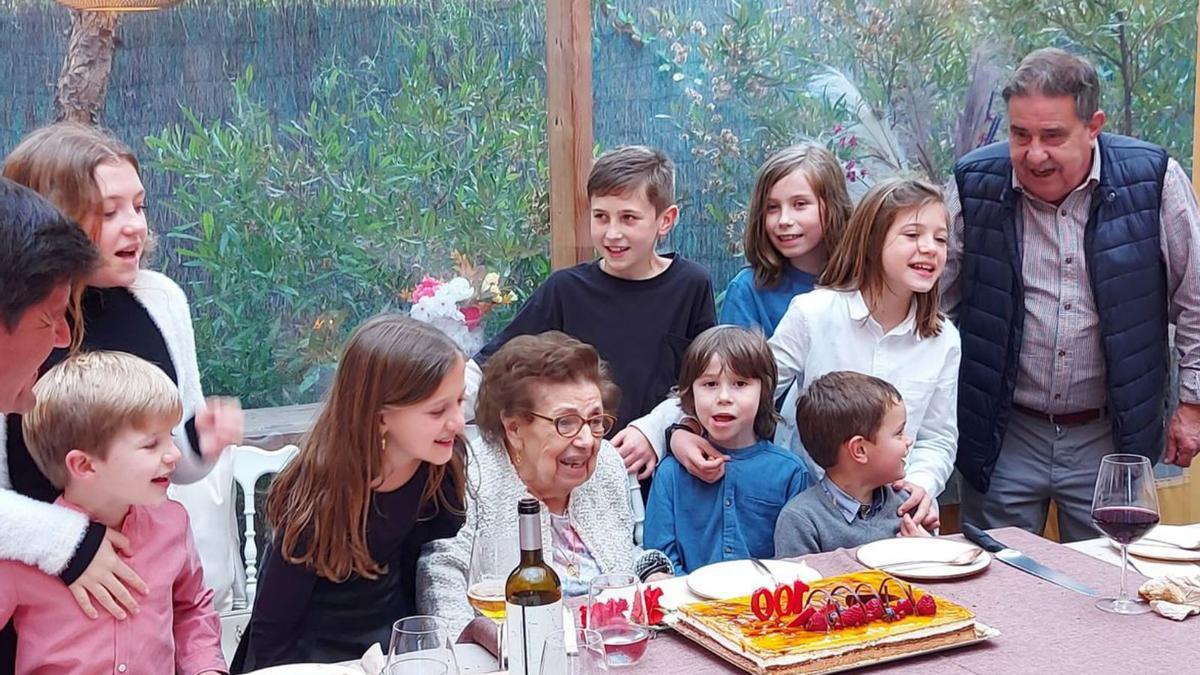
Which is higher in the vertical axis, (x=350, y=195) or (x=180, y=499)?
(x=350, y=195)

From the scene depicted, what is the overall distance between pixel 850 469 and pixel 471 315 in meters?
1.20

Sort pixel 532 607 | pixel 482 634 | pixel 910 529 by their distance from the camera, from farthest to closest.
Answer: pixel 910 529 → pixel 482 634 → pixel 532 607

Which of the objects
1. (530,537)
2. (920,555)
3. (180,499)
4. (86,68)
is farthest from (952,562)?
(86,68)

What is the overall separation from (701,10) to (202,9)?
4.39 ft

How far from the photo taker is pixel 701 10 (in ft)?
12.5

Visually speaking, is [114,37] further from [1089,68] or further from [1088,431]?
[1088,431]

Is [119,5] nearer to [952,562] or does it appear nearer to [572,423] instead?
[572,423]

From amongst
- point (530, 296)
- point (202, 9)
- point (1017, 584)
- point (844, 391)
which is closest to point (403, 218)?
point (530, 296)

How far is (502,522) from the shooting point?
2.68 m

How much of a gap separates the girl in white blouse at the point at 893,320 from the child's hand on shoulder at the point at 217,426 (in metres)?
0.98

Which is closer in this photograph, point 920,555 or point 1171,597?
point 1171,597

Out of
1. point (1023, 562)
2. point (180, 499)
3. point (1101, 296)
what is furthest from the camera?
point (1101, 296)

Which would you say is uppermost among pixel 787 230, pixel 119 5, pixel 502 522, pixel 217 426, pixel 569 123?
pixel 119 5

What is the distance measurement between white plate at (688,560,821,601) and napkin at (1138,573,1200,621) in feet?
1.76
